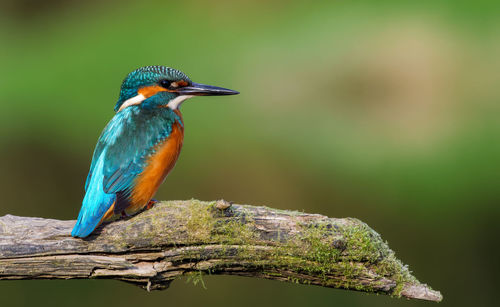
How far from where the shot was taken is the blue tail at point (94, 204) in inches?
112

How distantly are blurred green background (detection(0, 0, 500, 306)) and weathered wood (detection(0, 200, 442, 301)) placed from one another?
331 cm

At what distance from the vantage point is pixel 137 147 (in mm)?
3178

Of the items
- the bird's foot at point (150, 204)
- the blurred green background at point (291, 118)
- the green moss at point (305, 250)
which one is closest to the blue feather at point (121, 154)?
the bird's foot at point (150, 204)

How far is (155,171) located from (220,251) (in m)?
0.57

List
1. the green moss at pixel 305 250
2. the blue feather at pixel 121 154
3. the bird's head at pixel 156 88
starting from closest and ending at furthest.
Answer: the green moss at pixel 305 250 → the blue feather at pixel 121 154 → the bird's head at pixel 156 88

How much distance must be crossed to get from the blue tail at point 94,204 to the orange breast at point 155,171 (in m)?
0.12

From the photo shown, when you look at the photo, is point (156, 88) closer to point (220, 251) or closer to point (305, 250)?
point (220, 251)

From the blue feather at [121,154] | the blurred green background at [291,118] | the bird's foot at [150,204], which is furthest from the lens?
the blurred green background at [291,118]

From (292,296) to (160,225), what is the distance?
12.1 ft

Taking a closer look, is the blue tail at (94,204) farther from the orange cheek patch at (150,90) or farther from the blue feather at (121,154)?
the orange cheek patch at (150,90)

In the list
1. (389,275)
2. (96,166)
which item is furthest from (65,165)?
(389,275)

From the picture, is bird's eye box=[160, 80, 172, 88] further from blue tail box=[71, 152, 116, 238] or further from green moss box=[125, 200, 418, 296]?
green moss box=[125, 200, 418, 296]

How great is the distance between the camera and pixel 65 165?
8547 millimetres

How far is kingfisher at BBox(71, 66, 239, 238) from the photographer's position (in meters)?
3.03
